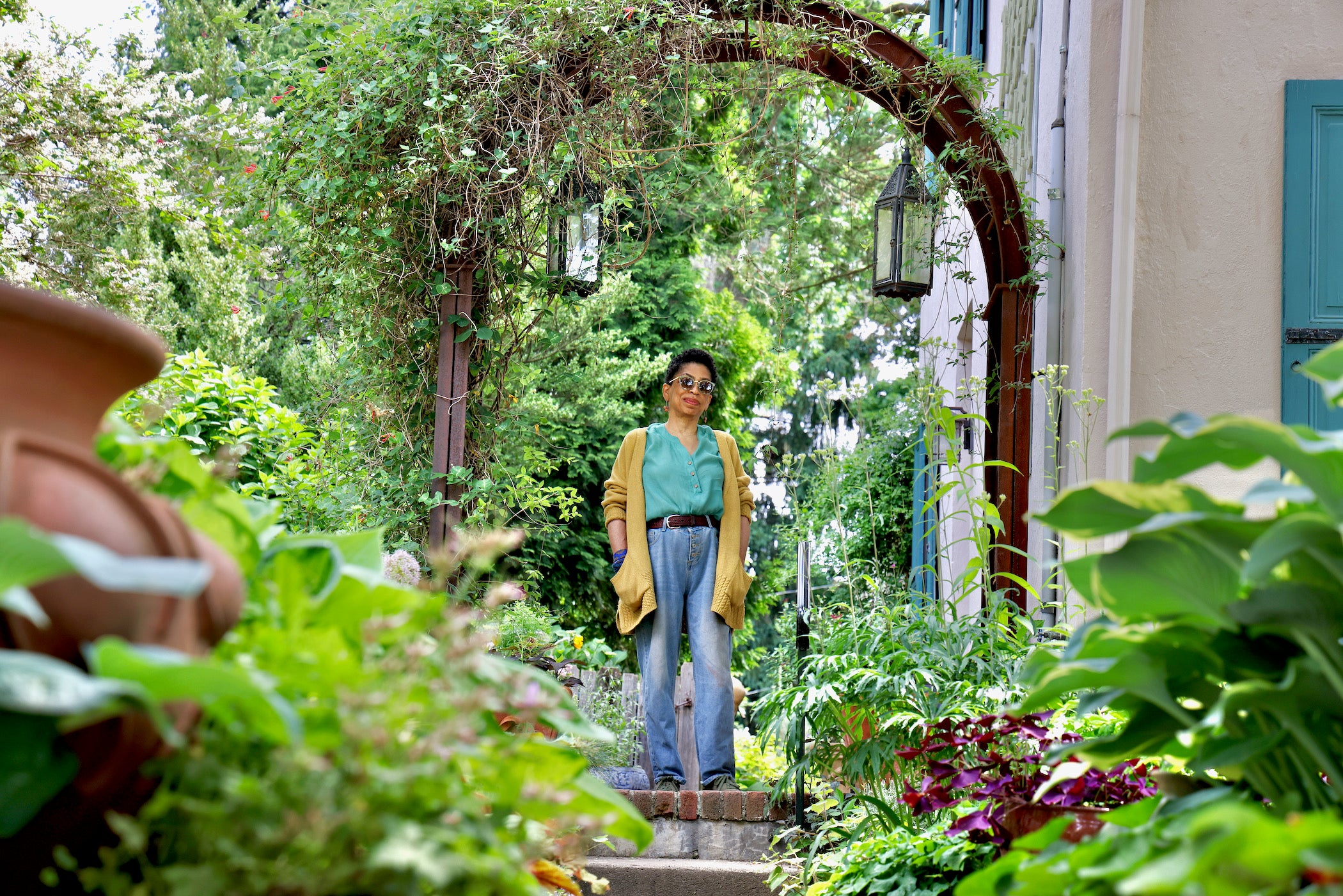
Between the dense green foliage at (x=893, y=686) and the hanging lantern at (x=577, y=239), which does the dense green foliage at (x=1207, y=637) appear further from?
the hanging lantern at (x=577, y=239)

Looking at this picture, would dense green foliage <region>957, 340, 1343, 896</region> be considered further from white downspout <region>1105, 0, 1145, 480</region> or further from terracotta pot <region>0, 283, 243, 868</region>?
white downspout <region>1105, 0, 1145, 480</region>

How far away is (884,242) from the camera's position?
4730 mm

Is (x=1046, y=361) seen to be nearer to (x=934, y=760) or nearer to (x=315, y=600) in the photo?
(x=934, y=760)

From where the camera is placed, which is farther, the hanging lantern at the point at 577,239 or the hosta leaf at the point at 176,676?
the hanging lantern at the point at 577,239

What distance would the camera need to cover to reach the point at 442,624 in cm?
99

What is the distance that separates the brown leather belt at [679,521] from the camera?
4008mm

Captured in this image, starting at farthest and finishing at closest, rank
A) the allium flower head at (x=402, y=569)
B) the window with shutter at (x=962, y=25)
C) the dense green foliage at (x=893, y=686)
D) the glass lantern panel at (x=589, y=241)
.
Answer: the window with shutter at (x=962, y=25), the glass lantern panel at (x=589, y=241), the allium flower head at (x=402, y=569), the dense green foliage at (x=893, y=686)

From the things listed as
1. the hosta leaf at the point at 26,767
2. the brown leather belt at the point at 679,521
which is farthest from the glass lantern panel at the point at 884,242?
the hosta leaf at the point at 26,767

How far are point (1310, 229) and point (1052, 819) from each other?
8.47 ft

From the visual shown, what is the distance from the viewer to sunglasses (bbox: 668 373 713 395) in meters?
4.14

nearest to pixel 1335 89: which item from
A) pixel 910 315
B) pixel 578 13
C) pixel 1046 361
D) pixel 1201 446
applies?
pixel 1046 361

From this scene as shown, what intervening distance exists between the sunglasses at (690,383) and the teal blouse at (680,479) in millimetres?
161

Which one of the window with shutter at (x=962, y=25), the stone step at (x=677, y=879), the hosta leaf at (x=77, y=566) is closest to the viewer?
the hosta leaf at (x=77, y=566)

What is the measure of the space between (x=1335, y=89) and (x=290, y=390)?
361 inches
